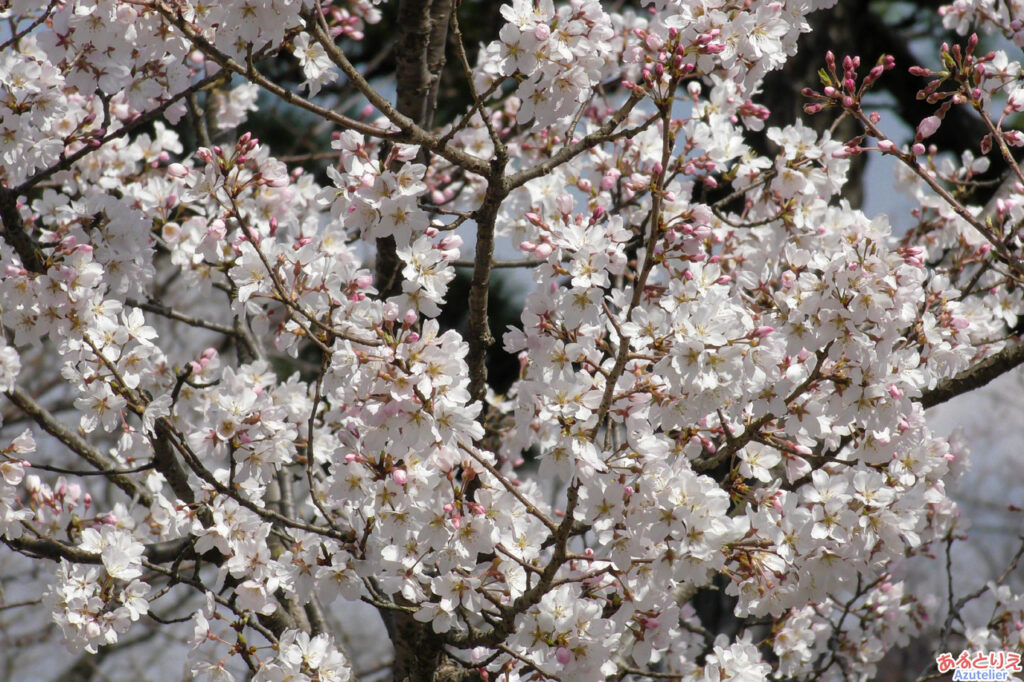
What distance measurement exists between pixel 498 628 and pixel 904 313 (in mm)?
1233

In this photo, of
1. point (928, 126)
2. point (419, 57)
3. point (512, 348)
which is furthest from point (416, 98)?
point (928, 126)

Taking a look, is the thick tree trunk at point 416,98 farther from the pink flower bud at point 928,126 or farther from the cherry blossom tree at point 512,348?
the pink flower bud at point 928,126

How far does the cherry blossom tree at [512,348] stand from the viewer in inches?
76.3

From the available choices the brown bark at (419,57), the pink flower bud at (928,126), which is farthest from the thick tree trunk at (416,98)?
the pink flower bud at (928,126)

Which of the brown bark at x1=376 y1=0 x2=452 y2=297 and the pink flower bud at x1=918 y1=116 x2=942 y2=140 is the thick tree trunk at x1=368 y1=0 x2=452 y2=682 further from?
the pink flower bud at x1=918 y1=116 x2=942 y2=140

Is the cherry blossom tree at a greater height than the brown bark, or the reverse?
the brown bark

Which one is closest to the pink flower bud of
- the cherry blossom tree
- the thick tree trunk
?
the cherry blossom tree

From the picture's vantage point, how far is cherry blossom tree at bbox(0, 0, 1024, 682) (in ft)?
6.36

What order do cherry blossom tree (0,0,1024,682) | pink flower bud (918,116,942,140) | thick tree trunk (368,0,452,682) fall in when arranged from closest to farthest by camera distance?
cherry blossom tree (0,0,1024,682), pink flower bud (918,116,942,140), thick tree trunk (368,0,452,682)

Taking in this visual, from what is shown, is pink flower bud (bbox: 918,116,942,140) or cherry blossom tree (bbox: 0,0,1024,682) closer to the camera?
cherry blossom tree (bbox: 0,0,1024,682)

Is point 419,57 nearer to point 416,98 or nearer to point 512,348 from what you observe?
point 416,98

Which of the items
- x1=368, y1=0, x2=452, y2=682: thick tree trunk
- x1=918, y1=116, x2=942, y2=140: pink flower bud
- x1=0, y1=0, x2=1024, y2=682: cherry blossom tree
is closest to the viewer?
x1=0, y1=0, x2=1024, y2=682: cherry blossom tree

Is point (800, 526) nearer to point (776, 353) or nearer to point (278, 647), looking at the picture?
point (776, 353)

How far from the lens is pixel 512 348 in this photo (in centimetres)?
203
